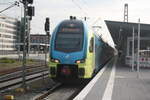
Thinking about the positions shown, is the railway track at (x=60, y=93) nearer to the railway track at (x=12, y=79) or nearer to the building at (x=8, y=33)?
the railway track at (x=12, y=79)

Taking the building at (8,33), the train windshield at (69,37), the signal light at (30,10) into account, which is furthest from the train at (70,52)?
the building at (8,33)

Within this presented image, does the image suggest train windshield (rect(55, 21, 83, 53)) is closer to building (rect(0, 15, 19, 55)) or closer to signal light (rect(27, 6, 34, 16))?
signal light (rect(27, 6, 34, 16))

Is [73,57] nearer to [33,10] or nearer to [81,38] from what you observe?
[81,38]

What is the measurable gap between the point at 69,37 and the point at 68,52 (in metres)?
0.88

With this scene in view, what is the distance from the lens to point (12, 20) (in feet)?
381

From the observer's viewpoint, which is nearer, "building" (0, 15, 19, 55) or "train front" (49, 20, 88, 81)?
"train front" (49, 20, 88, 81)

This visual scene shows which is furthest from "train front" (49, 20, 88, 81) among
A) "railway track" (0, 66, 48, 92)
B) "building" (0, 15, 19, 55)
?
"building" (0, 15, 19, 55)

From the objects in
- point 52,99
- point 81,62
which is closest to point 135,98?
point 52,99

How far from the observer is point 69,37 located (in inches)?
633

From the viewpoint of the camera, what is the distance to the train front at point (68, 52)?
50.3ft

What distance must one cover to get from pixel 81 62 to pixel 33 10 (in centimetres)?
327

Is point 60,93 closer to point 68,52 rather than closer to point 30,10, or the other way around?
point 68,52

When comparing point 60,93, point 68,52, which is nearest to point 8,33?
point 68,52

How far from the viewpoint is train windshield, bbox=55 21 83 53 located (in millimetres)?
15734
